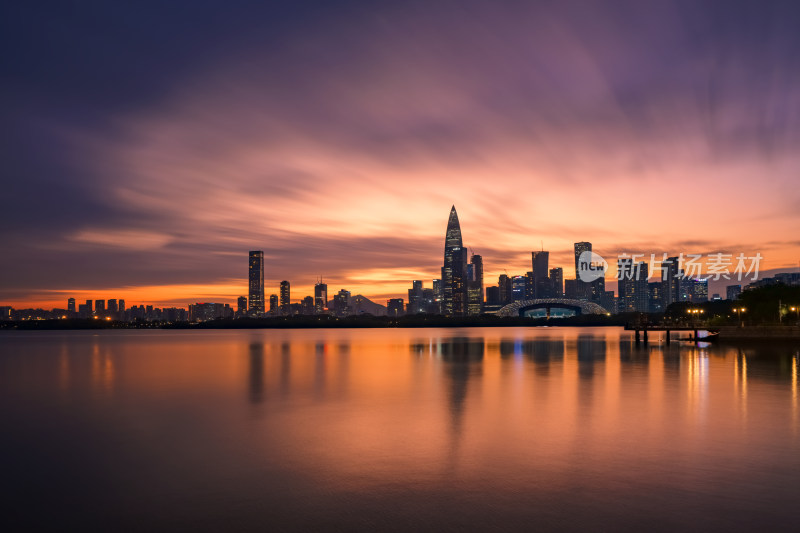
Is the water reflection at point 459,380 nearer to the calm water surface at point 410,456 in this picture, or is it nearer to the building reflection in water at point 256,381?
the calm water surface at point 410,456

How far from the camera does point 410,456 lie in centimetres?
2280

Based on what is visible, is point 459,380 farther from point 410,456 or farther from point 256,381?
point 410,456

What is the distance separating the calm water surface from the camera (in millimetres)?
15906

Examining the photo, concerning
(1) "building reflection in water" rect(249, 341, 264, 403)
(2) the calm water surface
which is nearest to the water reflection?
(2) the calm water surface

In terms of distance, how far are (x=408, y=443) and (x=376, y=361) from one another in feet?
174

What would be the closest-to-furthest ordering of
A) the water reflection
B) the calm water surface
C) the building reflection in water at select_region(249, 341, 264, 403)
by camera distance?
the calm water surface, the water reflection, the building reflection in water at select_region(249, 341, 264, 403)

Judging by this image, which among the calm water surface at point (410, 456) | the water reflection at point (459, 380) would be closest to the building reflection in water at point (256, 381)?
the calm water surface at point (410, 456)

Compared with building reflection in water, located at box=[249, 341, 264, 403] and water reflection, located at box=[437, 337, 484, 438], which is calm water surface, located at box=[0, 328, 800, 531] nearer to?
water reflection, located at box=[437, 337, 484, 438]

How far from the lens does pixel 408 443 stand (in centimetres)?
2533

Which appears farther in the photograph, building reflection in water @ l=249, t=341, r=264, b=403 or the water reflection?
building reflection in water @ l=249, t=341, r=264, b=403

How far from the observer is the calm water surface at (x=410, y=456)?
52.2 feet

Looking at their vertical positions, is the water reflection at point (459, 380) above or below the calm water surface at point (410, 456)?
below

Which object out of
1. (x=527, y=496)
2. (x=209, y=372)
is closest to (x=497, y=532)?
(x=527, y=496)

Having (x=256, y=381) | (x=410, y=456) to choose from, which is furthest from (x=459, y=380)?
(x=410, y=456)
